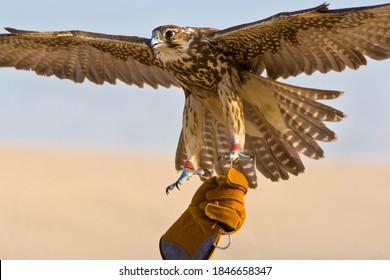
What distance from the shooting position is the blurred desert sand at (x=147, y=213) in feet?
51.5

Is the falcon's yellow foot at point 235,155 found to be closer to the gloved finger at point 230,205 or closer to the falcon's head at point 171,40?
the falcon's head at point 171,40

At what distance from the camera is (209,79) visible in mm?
9062

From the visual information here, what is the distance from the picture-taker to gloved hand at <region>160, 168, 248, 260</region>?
6.84 meters

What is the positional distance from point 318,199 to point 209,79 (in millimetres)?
13403

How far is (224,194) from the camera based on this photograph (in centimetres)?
705

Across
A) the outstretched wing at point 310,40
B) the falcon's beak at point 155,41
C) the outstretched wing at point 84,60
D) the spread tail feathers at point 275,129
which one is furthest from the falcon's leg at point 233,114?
the outstretched wing at point 84,60

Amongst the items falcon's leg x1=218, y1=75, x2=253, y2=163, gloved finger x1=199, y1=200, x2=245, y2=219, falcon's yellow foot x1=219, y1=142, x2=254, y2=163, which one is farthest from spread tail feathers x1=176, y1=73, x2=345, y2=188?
gloved finger x1=199, y1=200, x2=245, y2=219

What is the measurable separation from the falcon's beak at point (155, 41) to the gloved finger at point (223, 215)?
→ 2.31 m

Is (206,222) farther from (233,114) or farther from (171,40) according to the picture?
(171,40)

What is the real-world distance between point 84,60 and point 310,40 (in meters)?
2.16

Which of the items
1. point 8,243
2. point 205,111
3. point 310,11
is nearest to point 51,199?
point 8,243

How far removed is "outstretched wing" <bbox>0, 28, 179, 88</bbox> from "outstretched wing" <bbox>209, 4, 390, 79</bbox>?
97cm

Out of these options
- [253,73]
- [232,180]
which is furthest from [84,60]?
[232,180]
